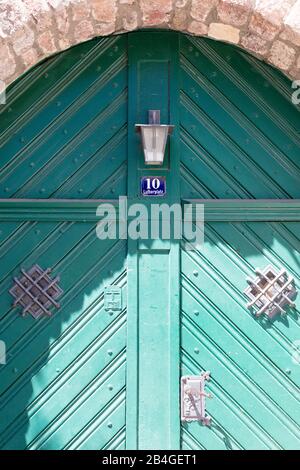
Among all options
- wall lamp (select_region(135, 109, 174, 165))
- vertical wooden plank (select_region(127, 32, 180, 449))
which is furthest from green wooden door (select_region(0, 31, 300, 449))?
wall lamp (select_region(135, 109, 174, 165))

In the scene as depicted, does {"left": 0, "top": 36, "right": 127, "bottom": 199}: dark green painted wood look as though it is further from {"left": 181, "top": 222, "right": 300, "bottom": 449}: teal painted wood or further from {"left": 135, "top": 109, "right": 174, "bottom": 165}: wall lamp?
{"left": 181, "top": 222, "right": 300, "bottom": 449}: teal painted wood

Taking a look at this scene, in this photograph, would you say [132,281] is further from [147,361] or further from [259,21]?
[259,21]

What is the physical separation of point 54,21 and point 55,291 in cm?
149

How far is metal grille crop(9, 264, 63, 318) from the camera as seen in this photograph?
4.47m

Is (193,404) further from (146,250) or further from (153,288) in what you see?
(146,250)

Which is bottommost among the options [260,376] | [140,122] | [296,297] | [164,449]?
[164,449]

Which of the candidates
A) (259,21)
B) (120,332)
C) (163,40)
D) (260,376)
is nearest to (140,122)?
(163,40)

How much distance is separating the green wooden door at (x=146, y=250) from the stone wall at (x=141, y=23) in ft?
0.60

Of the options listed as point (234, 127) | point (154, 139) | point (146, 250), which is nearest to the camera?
point (154, 139)

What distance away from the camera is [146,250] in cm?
452

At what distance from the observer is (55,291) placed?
4.50 meters

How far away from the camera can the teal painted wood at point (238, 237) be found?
177 inches

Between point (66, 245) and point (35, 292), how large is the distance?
32 cm

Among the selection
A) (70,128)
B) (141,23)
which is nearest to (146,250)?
(70,128)
